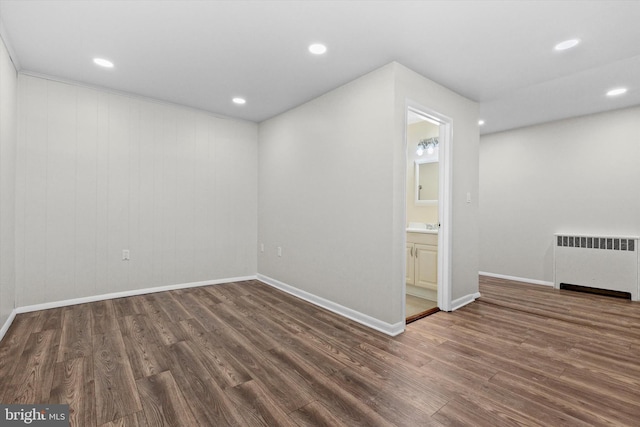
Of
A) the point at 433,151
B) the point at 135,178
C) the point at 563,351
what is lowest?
the point at 563,351

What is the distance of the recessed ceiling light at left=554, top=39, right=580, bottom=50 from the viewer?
241 cm

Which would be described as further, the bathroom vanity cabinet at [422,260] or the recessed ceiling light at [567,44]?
the bathroom vanity cabinet at [422,260]

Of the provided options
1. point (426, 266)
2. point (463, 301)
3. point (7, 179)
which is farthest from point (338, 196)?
point (7, 179)

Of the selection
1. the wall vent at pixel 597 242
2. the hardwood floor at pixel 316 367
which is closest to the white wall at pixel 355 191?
the hardwood floor at pixel 316 367

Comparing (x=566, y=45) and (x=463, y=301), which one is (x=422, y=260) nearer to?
(x=463, y=301)

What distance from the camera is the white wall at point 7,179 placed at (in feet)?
8.21

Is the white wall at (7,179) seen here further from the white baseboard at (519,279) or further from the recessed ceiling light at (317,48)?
the white baseboard at (519,279)

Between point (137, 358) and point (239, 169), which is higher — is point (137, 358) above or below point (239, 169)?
below

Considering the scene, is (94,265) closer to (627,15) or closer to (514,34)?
(514,34)

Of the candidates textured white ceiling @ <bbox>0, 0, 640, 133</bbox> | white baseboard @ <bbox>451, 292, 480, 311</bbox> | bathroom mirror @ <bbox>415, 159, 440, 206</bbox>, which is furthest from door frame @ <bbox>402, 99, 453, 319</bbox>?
bathroom mirror @ <bbox>415, 159, 440, 206</bbox>

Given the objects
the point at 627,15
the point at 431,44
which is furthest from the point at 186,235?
the point at 627,15

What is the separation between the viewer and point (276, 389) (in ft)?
6.04

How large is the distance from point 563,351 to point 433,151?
3.08m

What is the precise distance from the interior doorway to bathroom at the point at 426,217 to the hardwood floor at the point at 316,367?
0.50m
